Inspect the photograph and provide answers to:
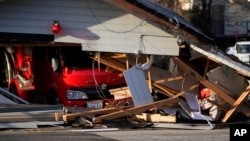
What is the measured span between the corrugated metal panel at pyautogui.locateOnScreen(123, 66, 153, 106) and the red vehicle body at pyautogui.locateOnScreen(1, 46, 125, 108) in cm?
114

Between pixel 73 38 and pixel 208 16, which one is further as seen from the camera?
pixel 208 16

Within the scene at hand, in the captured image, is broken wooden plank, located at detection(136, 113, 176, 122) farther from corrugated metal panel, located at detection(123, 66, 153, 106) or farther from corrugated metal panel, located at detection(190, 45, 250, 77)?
corrugated metal panel, located at detection(190, 45, 250, 77)

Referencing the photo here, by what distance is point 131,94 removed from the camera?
14.0 m

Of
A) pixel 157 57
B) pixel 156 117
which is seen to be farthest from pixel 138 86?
pixel 157 57

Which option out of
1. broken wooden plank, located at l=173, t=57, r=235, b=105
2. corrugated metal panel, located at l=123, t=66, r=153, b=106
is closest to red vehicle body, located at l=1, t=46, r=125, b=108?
corrugated metal panel, located at l=123, t=66, r=153, b=106

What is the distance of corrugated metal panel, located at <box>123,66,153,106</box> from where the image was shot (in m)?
14.0

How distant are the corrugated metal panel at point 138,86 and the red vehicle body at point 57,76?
1.14 metres

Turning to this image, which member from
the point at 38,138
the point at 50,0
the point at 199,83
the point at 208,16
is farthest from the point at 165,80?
the point at 208,16

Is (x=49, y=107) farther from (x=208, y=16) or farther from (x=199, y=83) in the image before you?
(x=208, y=16)

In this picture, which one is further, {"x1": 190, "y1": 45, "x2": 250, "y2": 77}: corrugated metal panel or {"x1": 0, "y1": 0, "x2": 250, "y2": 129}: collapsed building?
{"x1": 0, "y1": 0, "x2": 250, "y2": 129}: collapsed building

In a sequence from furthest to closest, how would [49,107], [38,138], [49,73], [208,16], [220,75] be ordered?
[208,16]
[49,73]
[220,75]
[49,107]
[38,138]

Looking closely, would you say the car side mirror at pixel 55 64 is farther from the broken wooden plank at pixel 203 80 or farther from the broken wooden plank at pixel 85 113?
the broken wooden plank at pixel 203 80

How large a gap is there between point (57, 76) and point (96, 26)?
72.3 inches

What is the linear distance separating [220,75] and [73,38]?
412cm
